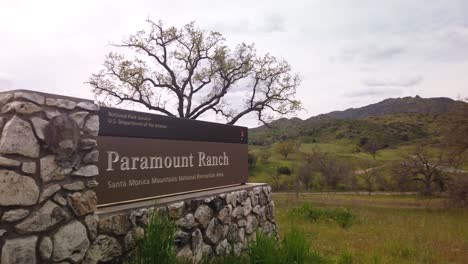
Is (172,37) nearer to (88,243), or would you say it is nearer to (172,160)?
(172,160)

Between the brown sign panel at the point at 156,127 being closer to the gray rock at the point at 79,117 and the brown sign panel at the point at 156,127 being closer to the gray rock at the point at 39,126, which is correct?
the gray rock at the point at 79,117

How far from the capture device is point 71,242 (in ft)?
11.8

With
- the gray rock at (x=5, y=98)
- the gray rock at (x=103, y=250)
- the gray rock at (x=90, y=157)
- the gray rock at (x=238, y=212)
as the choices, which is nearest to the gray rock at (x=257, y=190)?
the gray rock at (x=238, y=212)

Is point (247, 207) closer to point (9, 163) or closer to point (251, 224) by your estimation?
point (251, 224)

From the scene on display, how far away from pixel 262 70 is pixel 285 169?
24463 mm

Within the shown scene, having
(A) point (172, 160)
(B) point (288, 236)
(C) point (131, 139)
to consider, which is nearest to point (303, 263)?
(B) point (288, 236)

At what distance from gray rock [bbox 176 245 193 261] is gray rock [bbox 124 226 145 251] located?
0.75 metres

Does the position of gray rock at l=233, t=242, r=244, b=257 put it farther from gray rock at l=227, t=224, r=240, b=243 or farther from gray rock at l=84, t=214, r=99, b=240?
gray rock at l=84, t=214, r=99, b=240

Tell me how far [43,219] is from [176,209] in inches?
82.2

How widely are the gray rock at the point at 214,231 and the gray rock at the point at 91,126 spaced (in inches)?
99.3

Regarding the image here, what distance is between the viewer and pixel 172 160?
574 cm

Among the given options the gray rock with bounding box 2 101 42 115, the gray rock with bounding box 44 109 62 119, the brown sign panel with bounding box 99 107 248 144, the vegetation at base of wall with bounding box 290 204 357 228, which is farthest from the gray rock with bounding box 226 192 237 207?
the vegetation at base of wall with bounding box 290 204 357 228

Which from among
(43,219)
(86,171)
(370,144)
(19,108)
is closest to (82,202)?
(86,171)

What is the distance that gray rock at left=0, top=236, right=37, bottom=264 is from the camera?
304cm
